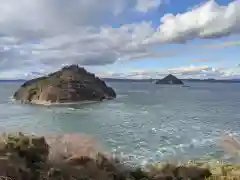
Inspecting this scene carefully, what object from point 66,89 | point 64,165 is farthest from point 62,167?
point 66,89

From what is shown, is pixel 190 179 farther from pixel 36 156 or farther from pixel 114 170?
pixel 36 156

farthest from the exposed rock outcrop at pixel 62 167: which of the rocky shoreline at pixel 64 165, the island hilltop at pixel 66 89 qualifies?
the island hilltop at pixel 66 89

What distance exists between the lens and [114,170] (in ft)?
50.5

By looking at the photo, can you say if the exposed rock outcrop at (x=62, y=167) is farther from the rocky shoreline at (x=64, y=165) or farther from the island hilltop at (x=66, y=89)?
the island hilltop at (x=66, y=89)

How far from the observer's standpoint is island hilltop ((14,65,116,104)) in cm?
12569

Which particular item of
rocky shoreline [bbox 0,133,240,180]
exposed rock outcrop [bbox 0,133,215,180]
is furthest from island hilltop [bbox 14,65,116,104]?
exposed rock outcrop [bbox 0,133,215,180]

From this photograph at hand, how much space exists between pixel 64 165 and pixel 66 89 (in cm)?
11872

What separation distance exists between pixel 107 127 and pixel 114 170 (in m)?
44.2

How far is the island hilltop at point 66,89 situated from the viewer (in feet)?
412

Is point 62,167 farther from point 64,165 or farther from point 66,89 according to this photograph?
point 66,89

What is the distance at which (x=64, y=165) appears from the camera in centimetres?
1407

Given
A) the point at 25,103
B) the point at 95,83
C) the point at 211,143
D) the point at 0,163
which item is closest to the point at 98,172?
the point at 0,163

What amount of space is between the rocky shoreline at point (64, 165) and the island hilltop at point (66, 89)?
107812mm

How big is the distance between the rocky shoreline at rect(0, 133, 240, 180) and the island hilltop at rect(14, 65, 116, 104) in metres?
108
